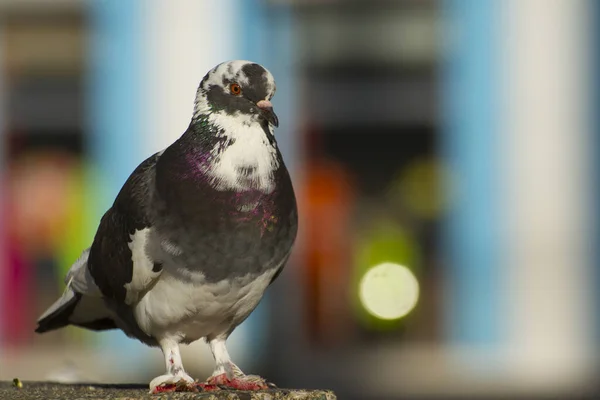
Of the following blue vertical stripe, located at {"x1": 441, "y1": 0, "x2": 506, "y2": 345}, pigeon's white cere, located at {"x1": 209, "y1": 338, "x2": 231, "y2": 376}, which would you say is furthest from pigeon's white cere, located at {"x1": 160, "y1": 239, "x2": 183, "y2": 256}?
blue vertical stripe, located at {"x1": 441, "y1": 0, "x2": 506, "y2": 345}

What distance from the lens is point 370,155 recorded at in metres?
18.8

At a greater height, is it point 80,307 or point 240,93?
point 240,93

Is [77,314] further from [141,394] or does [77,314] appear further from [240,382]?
[141,394]

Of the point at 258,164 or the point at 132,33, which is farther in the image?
the point at 132,33

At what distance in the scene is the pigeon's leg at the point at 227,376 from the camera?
5.70 metres

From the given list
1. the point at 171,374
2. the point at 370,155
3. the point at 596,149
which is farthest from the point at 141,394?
the point at 596,149

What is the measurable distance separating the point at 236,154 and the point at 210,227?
1.04 ft

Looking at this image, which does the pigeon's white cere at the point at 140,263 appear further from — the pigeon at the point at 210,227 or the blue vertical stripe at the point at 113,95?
the blue vertical stripe at the point at 113,95

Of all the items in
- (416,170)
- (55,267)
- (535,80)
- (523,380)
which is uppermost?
(535,80)

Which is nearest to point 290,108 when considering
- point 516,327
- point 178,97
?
point 178,97

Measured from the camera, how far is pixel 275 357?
17.1 metres

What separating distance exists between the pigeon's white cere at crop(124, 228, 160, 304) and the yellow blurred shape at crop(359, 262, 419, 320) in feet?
39.3

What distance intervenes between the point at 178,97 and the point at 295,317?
3207 mm

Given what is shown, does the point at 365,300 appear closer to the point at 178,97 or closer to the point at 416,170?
the point at 416,170
